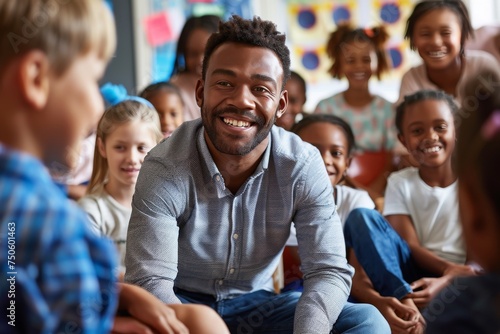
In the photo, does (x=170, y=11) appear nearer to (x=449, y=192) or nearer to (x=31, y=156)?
(x=449, y=192)

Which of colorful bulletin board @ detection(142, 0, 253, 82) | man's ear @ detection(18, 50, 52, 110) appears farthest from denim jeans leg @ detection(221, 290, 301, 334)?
colorful bulletin board @ detection(142, 0, 253, 82)

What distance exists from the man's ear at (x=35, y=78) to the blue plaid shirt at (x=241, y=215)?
1.96 ft

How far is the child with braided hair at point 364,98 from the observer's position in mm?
2363

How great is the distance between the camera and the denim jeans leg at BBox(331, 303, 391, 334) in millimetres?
1261

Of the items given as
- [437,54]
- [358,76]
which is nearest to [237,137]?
[437,54]

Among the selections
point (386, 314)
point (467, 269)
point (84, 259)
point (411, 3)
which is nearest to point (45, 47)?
point (84, 259)

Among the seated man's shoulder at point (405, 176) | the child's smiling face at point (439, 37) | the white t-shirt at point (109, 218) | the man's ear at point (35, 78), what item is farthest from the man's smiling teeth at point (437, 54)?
the man's ear at point (35, 78)

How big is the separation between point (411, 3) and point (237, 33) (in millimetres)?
2077

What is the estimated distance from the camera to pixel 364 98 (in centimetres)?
248

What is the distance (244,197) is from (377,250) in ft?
1.21

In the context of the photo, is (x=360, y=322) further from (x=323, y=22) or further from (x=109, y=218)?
(x=323, y=22)

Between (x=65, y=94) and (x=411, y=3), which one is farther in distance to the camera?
(x=411, y=3)

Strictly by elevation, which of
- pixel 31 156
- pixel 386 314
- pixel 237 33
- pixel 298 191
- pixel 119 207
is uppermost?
pixel 237 33

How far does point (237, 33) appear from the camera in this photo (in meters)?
1.37
